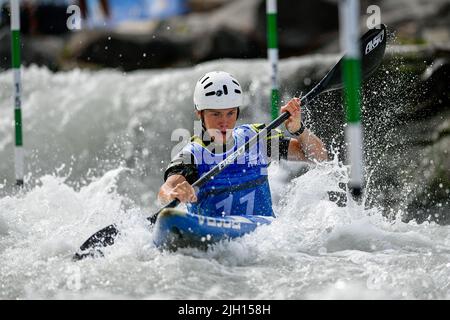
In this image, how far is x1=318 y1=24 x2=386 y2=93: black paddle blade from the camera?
517 centimetres

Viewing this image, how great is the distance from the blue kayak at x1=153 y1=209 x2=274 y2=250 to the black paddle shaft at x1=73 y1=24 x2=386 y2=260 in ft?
0.61

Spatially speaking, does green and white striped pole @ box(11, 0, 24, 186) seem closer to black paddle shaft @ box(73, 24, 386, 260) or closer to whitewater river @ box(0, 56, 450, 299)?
whitewater river @ box(0, 56, 450, 299)

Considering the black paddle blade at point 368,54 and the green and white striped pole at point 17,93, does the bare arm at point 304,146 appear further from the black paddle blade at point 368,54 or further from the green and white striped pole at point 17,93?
the green and white striped pole at point 17,93

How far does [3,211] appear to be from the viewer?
595cm

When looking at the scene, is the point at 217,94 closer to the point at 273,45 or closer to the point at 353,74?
the point at 353,74

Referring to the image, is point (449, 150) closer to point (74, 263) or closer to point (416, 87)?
point (416, 87)

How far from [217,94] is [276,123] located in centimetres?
42

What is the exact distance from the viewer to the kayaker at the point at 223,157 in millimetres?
4863

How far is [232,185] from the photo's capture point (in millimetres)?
4902

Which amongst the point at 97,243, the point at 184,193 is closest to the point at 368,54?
the point at 184,193

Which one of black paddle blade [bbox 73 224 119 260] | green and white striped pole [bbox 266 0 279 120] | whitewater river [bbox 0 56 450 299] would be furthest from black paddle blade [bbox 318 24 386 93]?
black paddle blade [bbox 73 224 119 260]

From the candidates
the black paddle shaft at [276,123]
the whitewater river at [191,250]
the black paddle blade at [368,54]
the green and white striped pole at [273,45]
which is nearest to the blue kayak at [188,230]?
the whitewater river at [191,250]

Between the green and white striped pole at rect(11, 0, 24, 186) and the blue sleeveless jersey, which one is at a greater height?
the green and white striped pole at rect(11, 0, 24, 186)

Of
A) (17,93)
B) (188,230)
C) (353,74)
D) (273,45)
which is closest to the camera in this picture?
(353,74)
